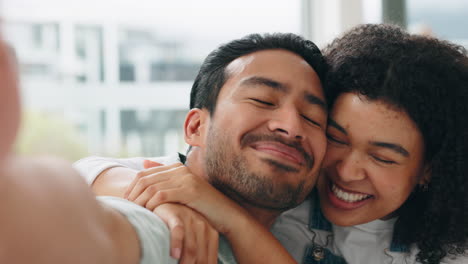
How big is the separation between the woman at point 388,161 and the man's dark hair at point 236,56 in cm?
7

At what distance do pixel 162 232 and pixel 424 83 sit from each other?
29.6 inches

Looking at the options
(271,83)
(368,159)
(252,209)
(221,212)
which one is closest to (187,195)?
(221,212)

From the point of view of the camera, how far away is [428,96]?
4.01 feet

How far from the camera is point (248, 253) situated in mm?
1061

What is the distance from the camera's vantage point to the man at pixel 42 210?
1.42 ft

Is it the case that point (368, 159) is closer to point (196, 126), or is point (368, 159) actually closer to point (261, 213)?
point (261, 213)

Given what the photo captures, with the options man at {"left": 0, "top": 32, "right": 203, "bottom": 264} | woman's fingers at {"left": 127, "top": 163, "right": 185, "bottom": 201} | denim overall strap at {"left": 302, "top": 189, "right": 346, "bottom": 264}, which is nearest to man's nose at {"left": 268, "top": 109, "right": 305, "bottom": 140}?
woman's fingers at {"left": 127, "top": 163, "right": 185, "bottom": 201}

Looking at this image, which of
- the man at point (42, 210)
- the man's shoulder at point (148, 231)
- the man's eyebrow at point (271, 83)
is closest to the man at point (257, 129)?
the man's eyebrow at point (271, 83)

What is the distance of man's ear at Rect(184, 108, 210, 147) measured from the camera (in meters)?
1.27

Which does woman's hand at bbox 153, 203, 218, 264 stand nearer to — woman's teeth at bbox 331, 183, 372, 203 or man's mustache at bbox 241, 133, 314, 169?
man's mustache at bbox 241, 133, 314, 169

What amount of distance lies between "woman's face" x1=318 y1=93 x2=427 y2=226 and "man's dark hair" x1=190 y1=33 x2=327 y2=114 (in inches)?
5.8

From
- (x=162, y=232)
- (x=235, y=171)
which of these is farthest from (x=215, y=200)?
(x=162, y=232)

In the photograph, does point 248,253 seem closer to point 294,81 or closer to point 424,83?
point 294,81

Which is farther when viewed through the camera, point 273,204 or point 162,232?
point 273,204
